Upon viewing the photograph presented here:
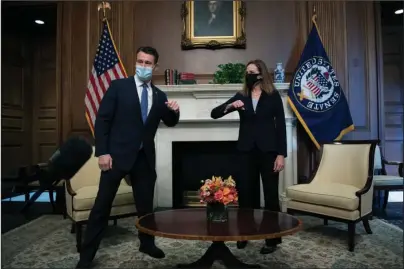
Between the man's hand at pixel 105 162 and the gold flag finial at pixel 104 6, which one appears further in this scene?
the gold flag finial at pixel 104 6

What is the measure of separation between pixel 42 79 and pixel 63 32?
2132 mm

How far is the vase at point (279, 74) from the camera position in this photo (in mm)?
3901

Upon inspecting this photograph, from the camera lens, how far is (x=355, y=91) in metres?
4.11

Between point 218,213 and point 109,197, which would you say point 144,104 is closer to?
point 109,197

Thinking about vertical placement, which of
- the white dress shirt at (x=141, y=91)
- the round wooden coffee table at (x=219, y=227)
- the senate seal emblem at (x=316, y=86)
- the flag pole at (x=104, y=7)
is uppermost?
the flag pole at (x=104, y=7)

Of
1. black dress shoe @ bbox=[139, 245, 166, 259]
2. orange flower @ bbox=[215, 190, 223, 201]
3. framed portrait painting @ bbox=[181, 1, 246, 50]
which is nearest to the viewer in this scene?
orange flower @ bbox=[215, 190, 223, 201]

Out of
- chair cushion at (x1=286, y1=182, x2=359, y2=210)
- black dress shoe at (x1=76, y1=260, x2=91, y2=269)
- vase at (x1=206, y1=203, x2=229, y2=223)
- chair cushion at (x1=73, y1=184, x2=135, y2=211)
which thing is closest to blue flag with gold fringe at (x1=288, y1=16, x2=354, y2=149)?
chair cushion at (x1=286, y1=182, x2=359, y2=210)

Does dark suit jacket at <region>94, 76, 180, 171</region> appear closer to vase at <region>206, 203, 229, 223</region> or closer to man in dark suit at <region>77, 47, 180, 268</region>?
man in dark suit at <region>77, 47, 180, 268</region>

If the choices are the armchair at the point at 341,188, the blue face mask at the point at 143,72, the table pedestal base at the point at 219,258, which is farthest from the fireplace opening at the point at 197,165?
the table pedestal base at the point at 219,258

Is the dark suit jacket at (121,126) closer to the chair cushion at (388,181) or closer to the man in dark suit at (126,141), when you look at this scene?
the man in dark suit at (126,141)

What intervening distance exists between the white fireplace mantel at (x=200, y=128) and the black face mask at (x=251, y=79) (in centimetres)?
137

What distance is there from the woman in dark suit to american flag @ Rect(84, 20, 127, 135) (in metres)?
1.90

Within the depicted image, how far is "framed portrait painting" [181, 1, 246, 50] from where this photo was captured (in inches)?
161

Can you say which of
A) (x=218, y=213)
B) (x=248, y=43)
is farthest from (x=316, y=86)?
(x=218, y=213)
